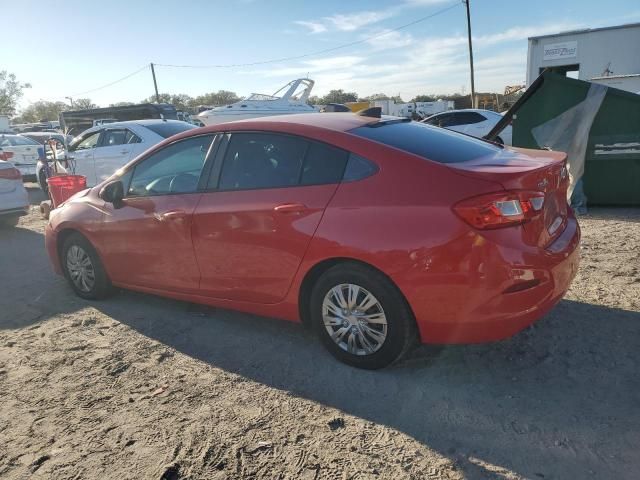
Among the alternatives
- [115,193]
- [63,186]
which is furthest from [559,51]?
[115,193]

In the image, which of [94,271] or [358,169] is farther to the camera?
[94,271]

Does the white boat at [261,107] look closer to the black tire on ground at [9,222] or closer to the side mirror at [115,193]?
the black tire on ground at [9,222]

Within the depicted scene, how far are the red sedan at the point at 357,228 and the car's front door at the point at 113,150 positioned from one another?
5.82 meters

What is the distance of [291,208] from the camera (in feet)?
10.4

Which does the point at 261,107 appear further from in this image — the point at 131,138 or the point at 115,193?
the point at 115,193

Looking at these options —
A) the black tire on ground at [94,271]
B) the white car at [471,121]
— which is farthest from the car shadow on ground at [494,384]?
the white car at [471,121]

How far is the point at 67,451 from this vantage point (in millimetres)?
2578

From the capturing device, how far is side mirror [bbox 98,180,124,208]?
13.8ft

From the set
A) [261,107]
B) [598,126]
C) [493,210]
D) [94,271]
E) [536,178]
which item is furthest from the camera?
[261,107]

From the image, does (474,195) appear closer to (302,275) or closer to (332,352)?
(302,275)

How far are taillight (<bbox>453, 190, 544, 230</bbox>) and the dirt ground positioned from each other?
1012 mm

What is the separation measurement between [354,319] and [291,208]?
2.65ft

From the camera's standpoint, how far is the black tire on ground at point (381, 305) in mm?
2891

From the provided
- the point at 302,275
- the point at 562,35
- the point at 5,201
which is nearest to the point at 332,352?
the point at 302,275
